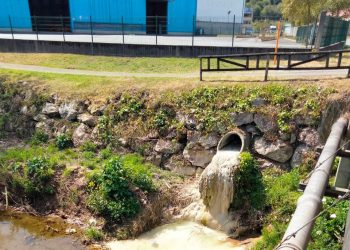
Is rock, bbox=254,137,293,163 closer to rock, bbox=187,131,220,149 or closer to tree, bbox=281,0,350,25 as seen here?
rock, bbox=187,131,220,149

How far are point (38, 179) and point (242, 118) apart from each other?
22.9 ft

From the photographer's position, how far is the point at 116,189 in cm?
1065

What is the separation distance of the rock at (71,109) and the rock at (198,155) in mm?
4751

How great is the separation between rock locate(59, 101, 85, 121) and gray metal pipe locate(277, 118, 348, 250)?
1001 centimetres

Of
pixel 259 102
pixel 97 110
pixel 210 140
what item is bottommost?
pixel 210 140

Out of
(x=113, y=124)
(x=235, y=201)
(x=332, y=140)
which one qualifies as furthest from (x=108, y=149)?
(x=332, y=140)

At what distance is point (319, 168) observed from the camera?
221 inches

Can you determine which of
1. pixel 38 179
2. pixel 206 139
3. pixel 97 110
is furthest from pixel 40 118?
pixel 206 139

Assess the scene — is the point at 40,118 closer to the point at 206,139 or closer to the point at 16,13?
the point at 206,139

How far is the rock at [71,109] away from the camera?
14.1 metres

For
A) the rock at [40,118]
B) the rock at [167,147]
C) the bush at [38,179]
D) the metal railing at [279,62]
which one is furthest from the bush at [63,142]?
the metal railing at [279,62]

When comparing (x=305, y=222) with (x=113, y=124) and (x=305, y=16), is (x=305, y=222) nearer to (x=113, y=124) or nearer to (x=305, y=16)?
(x=113, y=124)

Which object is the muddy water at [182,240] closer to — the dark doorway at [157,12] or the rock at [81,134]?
the rock at [81,134]

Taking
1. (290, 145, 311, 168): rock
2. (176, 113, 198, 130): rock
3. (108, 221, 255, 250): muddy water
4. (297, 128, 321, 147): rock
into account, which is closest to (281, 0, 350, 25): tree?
(297, 128, 321, 147): rock
